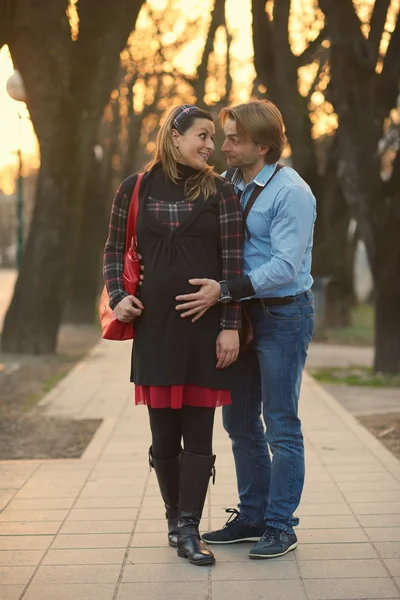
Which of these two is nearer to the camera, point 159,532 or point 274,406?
point 274,406

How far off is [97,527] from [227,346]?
143 cm

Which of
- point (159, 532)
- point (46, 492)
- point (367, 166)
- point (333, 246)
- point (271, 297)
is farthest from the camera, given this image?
point (333, 246)

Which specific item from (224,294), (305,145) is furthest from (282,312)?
(305,145)

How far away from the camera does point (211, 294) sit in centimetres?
464

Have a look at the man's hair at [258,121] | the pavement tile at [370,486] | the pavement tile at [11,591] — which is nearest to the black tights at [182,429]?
the pavement tile at [11,591]

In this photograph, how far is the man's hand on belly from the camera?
4.64m

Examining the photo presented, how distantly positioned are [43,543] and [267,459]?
45.3 inches

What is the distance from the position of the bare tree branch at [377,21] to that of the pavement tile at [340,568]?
9759mm

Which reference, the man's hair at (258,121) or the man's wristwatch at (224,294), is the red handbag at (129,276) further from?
the man's hair at (258,121)

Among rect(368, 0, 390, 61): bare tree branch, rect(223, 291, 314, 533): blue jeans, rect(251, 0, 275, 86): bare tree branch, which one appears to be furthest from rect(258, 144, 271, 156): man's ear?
rect(251, 0, 275, 86): bare tree branch

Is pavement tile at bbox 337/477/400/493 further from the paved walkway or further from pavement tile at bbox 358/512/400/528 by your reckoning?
pavement tile at bbox 358/512/400/528

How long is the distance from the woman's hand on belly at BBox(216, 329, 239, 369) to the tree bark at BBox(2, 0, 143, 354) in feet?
34.6

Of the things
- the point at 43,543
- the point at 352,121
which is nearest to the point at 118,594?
the point at 43,543

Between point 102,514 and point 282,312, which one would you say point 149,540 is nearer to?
point 102,514
